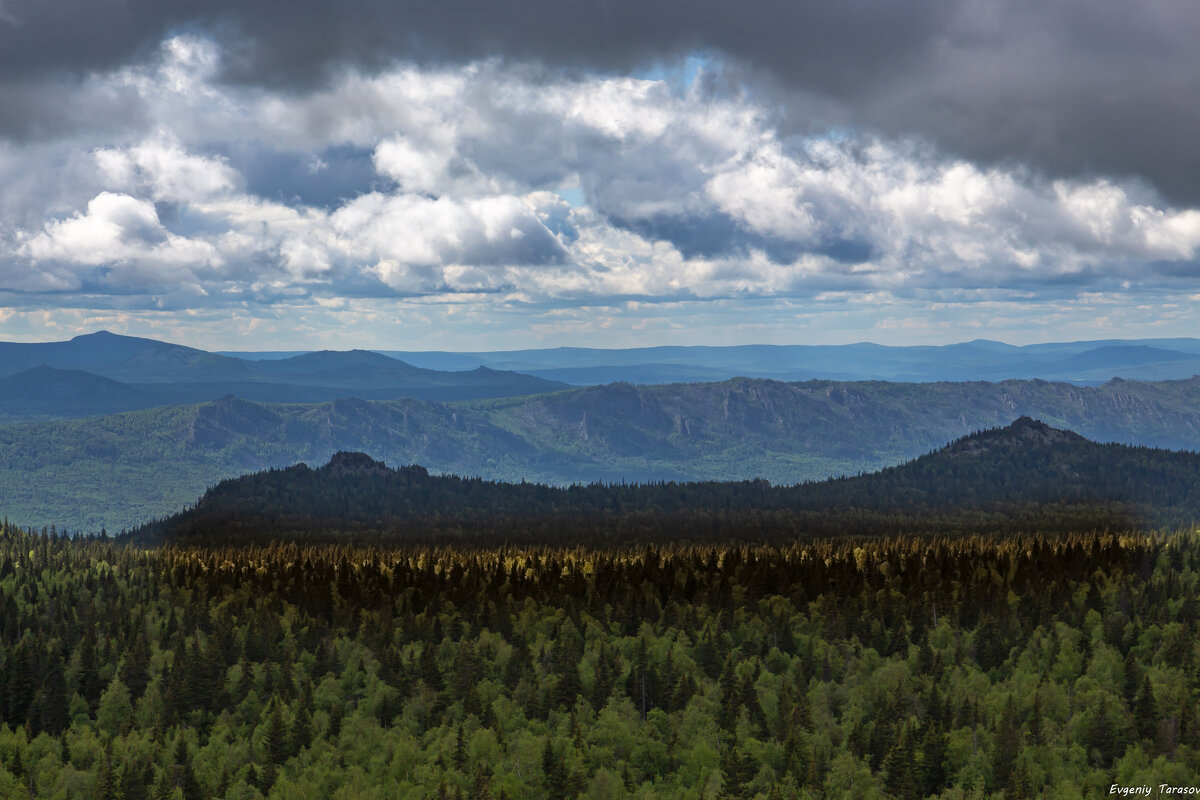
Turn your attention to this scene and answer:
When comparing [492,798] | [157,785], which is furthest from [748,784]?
[157,785]

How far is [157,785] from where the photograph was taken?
198 metres

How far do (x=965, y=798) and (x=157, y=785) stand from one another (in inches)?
5451

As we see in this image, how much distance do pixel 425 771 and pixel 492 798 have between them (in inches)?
966

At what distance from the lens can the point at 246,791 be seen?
197m

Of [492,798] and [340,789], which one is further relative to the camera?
[340,789]

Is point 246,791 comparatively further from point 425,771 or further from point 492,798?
point 492,798

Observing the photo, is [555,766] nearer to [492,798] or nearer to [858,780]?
[492,798]

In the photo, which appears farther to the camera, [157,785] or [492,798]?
[157,785]

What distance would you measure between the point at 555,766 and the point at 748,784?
33668 millimetres

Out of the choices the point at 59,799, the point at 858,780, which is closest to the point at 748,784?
the point at 858,780

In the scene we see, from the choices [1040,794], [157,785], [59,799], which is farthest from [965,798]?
[59,799]

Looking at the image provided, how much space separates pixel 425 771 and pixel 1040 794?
343 feet

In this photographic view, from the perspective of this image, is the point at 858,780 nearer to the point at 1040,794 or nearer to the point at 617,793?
the point at 1040,794

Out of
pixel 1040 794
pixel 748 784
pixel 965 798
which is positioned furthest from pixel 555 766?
pixel 1040 794
